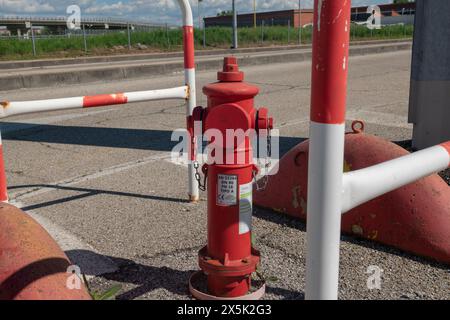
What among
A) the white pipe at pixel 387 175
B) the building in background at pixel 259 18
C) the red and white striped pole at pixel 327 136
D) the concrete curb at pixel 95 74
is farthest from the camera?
the building in background at pixel 259 18

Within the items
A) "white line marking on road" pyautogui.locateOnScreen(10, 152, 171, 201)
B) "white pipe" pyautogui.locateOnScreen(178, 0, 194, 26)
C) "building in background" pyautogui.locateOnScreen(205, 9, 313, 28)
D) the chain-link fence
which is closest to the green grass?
the chain-link fence

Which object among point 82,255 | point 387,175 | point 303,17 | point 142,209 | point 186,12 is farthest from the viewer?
point 303,17

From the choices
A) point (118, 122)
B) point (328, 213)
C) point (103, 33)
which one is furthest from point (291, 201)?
point (103, 33)

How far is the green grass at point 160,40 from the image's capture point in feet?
71.8

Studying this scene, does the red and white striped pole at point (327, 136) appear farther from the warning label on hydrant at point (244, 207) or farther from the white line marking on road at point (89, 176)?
the white line marking on road at point (89, 176)

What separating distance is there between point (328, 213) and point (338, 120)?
0.26 metres

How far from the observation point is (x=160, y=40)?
27406 millimetres

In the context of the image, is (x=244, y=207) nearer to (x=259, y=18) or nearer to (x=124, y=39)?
(x=124, y=39)

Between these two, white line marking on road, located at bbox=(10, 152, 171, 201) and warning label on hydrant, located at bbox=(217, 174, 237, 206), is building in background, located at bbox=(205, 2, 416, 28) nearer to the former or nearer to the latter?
white line marking on road, located at bbox=(10, 152, 171, 201)

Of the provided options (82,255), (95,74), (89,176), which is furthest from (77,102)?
(95,74)

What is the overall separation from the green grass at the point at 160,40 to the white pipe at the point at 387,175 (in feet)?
68.7

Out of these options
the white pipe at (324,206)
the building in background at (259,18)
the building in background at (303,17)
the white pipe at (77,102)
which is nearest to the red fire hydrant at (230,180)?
the white pipe at (324,206)

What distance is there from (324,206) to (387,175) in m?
0.37

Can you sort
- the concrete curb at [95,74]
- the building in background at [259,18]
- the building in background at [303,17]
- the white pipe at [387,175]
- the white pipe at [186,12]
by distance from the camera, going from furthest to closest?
the building in background at [259,18], the building in background at [303,17], the concrete curb at [95,74], the white pipe at [186,12], the white pipe at [387,175]
